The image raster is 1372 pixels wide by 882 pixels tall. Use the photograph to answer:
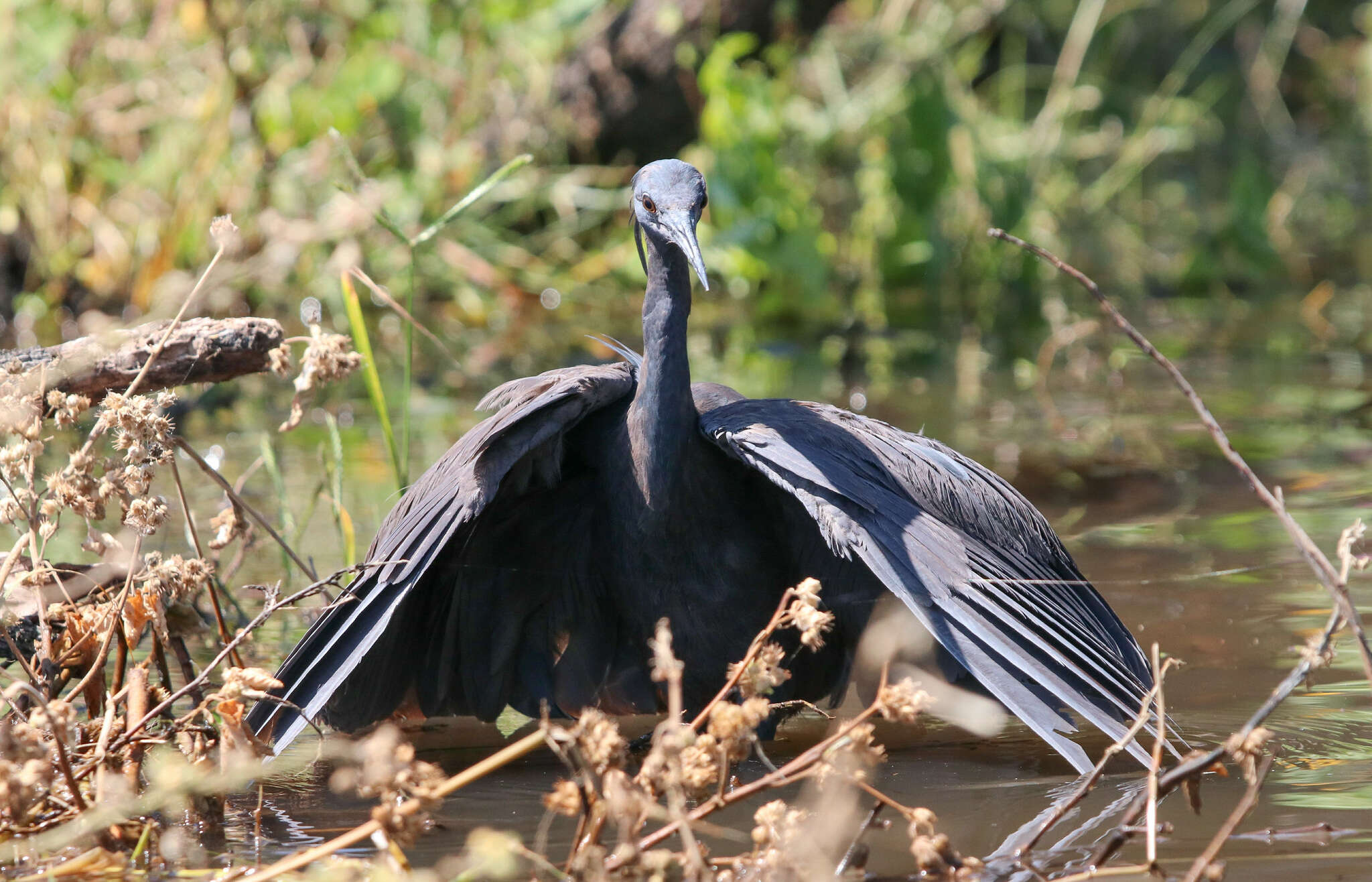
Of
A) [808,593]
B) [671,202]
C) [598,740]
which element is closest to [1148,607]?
[671,202]

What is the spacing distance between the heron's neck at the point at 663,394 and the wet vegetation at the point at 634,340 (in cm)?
46

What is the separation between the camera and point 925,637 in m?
3.20

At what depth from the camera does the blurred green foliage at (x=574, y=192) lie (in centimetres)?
759

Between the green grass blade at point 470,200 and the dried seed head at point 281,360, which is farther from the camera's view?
the green grass blade at point 470,200

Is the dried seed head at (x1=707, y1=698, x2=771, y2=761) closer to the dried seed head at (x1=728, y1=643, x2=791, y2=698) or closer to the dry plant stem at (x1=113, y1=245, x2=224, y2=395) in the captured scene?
the dried seed head at (x1=728, y1=643, x2=791, y2=698)

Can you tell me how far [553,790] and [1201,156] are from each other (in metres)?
11.3

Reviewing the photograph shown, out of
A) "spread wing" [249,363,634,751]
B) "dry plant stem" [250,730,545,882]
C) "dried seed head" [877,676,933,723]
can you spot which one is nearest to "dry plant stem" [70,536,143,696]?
"spread wing" [249,363,634,751]

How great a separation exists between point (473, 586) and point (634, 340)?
4.72 meters

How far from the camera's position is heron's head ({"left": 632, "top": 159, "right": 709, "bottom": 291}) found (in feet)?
10.8

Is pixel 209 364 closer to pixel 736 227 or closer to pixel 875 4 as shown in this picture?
pixel 736 227

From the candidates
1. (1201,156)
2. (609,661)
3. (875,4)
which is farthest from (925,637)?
(1201,156)

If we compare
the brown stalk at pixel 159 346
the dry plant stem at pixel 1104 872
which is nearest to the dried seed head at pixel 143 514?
the brown stalk at pixel 159 346

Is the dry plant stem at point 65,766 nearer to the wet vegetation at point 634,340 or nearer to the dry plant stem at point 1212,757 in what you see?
the wet vegetation at point 634,340

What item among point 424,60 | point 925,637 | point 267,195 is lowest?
point 925,637
